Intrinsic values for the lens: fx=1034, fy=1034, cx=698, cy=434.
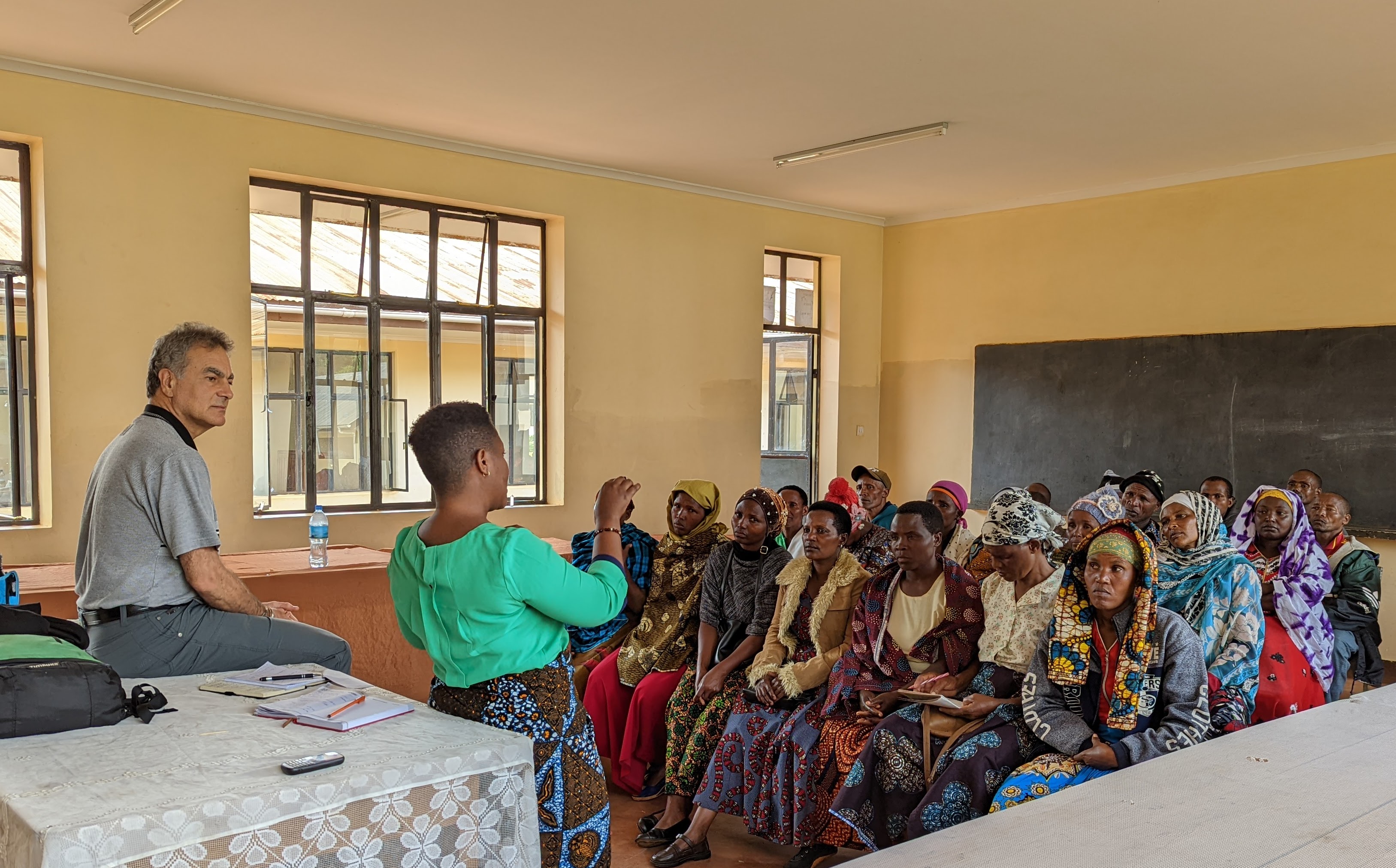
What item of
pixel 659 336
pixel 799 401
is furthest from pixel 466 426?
pixel 799 401

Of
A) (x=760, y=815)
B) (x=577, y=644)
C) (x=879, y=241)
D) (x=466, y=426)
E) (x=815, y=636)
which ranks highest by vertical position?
(x=879, y=241)

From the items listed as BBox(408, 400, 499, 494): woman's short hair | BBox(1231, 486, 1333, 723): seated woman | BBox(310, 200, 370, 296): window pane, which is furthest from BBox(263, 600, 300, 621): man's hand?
BBox(310, 200, 370, 296): window pane

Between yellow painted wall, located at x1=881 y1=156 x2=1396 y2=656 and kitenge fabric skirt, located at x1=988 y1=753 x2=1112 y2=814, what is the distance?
15.8 ft

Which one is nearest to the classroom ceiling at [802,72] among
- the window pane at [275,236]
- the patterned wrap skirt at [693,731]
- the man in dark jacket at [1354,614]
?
the window pane at [275,236]

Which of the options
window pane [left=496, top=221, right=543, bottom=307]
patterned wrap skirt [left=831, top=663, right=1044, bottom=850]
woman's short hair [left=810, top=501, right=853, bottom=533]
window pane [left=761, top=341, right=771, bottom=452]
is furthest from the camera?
window pane [left=761, top=341, right=771, bottom=452]

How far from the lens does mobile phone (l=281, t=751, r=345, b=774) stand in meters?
1.64

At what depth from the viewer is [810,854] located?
10.6ft

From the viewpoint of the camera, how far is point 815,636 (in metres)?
3.57

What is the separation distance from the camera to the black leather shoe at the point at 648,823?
3588 millimetres

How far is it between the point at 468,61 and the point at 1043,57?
2.77 meters

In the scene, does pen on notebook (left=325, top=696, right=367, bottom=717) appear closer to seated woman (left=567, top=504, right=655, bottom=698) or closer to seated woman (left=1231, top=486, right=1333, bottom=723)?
seated woman (left=567, top=504, right=655, bottom=698)

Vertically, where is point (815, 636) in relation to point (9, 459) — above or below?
below

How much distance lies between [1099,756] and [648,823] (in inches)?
64.3

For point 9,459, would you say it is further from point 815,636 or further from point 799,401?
point 799,401
